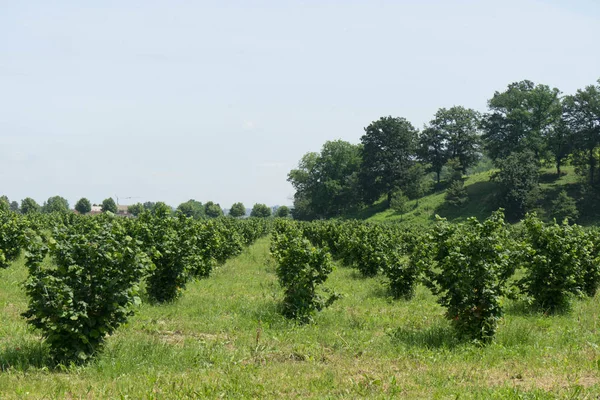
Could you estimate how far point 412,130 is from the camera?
81.8m

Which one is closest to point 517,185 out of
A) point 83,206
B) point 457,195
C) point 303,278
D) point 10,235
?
point 457,195

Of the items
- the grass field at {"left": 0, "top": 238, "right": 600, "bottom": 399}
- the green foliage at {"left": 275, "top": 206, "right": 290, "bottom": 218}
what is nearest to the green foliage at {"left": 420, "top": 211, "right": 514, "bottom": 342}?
the grass field at {"left": 0, "top": 238, "right": 600, "bottom": 399}

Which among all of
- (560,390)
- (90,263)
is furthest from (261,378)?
(560,390)

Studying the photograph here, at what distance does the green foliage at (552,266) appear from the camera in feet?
41.7

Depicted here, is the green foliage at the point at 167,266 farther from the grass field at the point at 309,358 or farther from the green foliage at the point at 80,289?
the green foliage at the point at 80,289

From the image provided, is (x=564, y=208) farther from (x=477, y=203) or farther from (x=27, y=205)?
(x=27, y=205)

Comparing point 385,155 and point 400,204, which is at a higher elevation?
point 385,155

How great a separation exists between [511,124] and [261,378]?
69443mm

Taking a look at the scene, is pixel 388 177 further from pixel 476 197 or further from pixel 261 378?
pixel 261 378

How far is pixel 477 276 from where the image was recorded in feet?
31.5

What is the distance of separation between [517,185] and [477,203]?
334 inches

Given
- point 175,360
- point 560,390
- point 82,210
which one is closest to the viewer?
point 560,390

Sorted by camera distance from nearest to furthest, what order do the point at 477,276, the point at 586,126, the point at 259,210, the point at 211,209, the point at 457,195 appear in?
1. the point at 477,276
2. the point at 586,126
3. the point at 457,195
4. the point at 259,210
5. the point at 211,209

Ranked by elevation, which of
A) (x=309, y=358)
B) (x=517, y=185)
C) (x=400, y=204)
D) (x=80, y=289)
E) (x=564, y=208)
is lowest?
(x=309, y=358)
